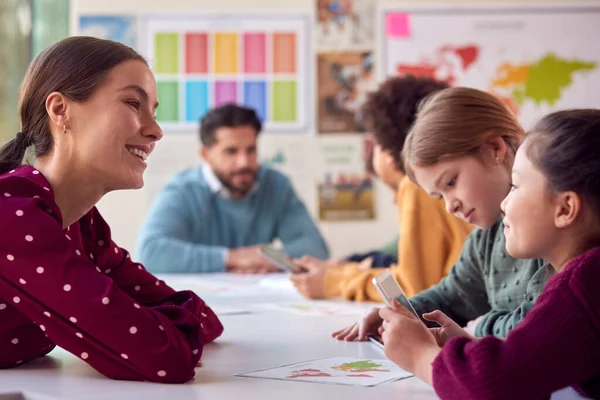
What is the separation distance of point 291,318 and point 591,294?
0.95m

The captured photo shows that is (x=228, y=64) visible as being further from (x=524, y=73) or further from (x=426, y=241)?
(x=426, y=241)

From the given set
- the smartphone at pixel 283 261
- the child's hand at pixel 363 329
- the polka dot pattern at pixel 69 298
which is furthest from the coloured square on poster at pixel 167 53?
the polka dot pattern at pixel 69 298

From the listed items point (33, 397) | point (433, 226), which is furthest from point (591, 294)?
point (433, 226)

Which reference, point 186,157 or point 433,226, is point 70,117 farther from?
point 186,157

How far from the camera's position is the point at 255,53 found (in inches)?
165

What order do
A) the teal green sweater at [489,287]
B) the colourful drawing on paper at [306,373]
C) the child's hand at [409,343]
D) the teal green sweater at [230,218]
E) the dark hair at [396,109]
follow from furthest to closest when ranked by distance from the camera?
the teal green sweater at [230,218], the dark hair at [396,109], the teal green sweater at [489,287], the colourful drawing on paper at [306,373], the child's hand at [409,343]

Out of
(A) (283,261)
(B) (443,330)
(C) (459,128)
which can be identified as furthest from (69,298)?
(A) (283,261)

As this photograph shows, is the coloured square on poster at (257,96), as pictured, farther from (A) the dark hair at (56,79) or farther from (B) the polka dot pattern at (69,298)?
(B) the polka dot pattern at (69,298)

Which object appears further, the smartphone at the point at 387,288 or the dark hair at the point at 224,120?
the dark hair at the point at 224,120

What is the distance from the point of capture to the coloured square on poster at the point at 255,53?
4192mm

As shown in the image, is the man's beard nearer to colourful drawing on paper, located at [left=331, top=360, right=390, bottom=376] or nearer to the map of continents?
the map of continents

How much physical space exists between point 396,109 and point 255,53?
2.08 metres

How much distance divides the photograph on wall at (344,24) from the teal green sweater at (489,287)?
2796 mm

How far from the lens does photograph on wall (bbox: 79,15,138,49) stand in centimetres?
413
